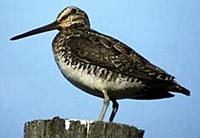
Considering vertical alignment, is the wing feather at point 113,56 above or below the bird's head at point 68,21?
below

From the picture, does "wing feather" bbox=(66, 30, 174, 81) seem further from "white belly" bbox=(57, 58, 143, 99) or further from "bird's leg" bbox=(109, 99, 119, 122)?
"bird's leg" bbox=(109, 99, 119, 122)

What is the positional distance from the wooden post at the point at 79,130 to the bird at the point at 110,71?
6.88ft

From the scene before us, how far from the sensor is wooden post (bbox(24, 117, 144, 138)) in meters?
4.98

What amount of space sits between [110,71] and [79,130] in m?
2.78

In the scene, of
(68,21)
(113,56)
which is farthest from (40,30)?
(113,56)

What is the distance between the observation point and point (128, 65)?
782cm

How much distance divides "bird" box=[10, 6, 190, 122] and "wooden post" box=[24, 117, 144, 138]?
6.88 ft

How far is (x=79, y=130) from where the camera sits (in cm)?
499

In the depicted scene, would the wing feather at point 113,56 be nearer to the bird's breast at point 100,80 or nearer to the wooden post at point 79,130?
the bird's breast at point 100,80

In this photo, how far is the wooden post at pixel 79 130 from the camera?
4980mm

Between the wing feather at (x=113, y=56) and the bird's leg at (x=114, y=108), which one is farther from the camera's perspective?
the wing feather at (x=113, y=56)

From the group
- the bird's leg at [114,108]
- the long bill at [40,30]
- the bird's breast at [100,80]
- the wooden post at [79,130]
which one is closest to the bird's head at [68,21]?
the long bill at [40,30]

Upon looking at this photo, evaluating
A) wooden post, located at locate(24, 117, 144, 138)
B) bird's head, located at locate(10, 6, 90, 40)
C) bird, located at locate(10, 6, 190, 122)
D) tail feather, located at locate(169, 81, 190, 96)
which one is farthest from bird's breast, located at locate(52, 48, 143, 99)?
wooden post, located at locate(24, 117, 144, 138)

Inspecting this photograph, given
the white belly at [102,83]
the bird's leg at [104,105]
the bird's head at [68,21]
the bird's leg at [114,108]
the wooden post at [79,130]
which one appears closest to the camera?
the wooden post at [79,130]
